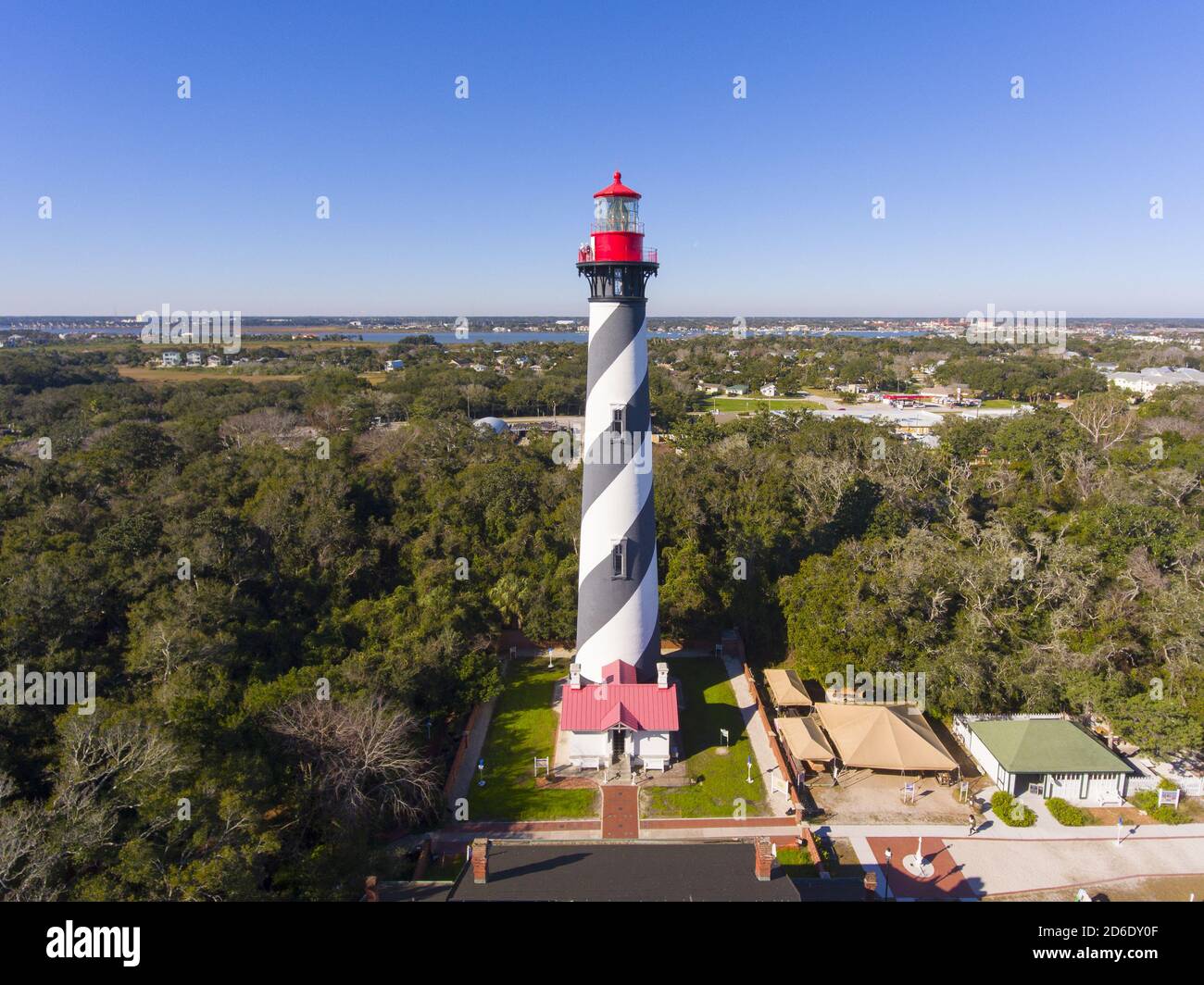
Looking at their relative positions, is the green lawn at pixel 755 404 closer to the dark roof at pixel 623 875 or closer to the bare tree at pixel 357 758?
the bare tree at pixel 357 758

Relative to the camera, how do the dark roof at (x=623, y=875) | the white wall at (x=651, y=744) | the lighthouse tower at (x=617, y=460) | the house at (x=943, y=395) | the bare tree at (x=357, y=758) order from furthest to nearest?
the house at (x=943, y=395)
the white wall at (x=651, y=744)
the lighthouse tower at (x=617, y=460)
the bare tree at (x=357, y=758)
the dark roof at (x=623, y=875)

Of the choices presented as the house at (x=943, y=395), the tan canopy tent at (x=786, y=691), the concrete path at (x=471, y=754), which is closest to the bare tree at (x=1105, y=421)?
the tan canopy tent at (x=786, y=691)

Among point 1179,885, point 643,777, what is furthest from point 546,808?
point 1179,885

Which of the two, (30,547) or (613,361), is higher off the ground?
(613,361)

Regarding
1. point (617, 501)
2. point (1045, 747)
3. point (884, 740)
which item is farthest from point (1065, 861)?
point (617, 501)

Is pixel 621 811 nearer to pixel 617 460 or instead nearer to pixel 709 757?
pixel 709 757
